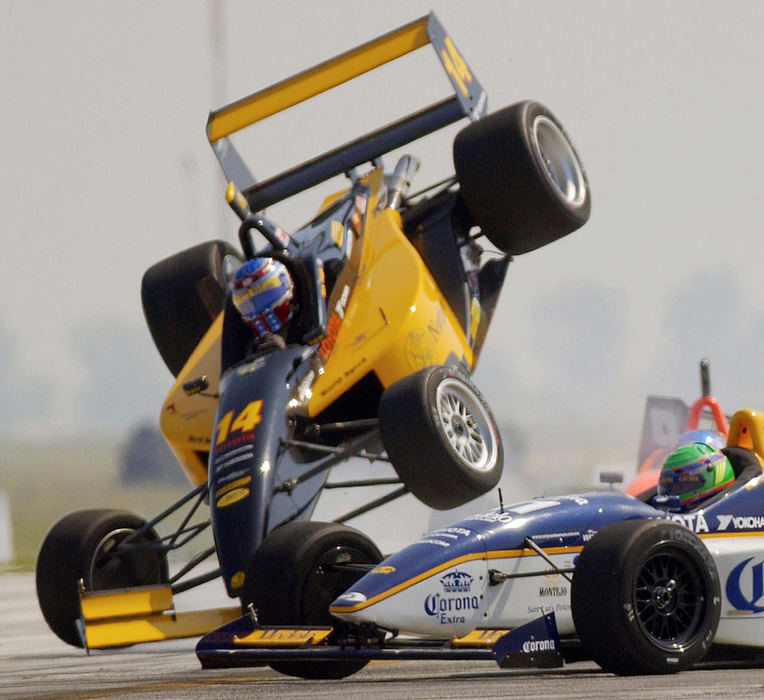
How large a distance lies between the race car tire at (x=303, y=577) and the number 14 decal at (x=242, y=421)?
107 cm

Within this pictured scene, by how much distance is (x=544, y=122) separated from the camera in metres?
10.8

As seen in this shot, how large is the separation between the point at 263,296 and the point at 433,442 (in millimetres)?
1707

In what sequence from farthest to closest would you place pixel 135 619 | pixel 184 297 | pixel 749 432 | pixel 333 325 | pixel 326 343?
pixel 184 297, pixel 333 325, pixel 326 343, pixel 135 619, pixel 749 432

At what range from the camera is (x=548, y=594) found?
22.7 ft

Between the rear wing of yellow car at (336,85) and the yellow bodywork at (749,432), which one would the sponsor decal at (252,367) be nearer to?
the rear wing of yellow car at (336,85)

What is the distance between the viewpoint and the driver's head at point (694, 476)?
24.9ft

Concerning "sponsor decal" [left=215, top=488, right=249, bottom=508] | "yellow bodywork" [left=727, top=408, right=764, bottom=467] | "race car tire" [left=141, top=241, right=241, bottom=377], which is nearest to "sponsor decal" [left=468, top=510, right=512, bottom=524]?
"yellow bodywork" [left=727, top=408, right=764, bottom=467]

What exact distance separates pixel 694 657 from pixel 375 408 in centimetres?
400

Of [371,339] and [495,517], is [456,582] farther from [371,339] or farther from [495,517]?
[371,339]

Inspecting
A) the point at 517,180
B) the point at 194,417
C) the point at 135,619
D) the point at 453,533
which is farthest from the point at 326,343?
the point at 453,533

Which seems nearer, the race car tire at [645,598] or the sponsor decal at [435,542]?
the race car tire at [645,598]

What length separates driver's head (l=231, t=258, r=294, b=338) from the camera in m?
9.52

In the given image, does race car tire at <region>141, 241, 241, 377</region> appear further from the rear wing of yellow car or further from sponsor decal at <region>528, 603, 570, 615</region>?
sponsor decal at <region>528, 603, 570, 615</region>

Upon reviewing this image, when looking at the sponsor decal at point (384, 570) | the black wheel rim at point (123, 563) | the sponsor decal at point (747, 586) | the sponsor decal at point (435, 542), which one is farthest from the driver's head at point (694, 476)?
the black wheel rim at point (123, 563)
